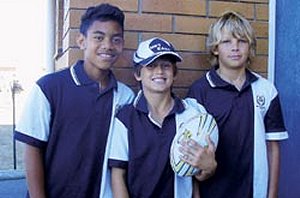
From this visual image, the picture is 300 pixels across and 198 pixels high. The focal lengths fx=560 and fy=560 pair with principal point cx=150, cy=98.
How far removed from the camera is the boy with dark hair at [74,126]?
2.44m

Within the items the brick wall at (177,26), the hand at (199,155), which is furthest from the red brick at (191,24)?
the hand at (199,155)

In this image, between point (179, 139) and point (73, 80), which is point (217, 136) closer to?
point (179, 139)

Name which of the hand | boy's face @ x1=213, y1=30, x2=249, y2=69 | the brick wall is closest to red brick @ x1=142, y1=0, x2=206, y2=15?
the brick wall

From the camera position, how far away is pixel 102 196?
98.7 inches

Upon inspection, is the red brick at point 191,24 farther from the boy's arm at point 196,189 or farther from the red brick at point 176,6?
the boy's arm at point 196,189

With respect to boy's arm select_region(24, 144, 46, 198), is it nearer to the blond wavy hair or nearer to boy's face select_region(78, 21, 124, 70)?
boy's face select_region(78, 21, 124, 70)

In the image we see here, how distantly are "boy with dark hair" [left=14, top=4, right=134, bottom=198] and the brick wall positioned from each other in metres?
0.36

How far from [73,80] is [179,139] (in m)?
0.56

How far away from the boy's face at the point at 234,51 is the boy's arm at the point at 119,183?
0.74 meters

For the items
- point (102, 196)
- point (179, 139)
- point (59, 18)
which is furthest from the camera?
point (59, 18)

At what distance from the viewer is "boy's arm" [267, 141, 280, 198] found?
2666 mm

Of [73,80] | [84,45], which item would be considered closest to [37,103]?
[73,80]

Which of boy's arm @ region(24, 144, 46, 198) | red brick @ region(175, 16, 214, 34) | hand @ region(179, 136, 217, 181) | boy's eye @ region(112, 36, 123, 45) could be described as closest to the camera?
hand @ region(179, 136, 217, 181)

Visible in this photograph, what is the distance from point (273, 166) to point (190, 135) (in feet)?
1.87
